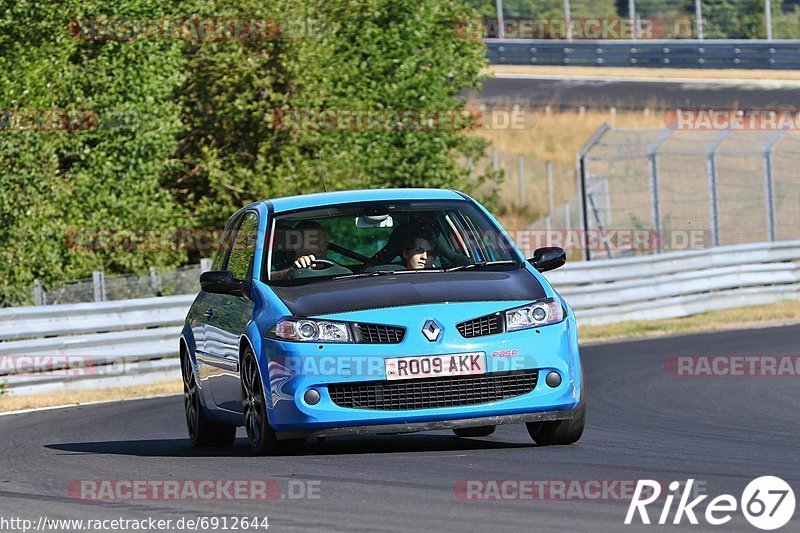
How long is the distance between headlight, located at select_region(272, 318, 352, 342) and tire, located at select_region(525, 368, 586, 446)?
1.29m

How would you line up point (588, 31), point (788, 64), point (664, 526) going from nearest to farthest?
point (664, 526) < point (788, 64) < point (588, 31)

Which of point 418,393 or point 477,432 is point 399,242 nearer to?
point 477,432

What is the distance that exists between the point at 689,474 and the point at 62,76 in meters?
19.3

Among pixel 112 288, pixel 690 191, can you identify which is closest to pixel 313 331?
pixel 112 288

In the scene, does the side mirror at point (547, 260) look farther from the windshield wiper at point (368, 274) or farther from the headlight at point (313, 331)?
the headlight at point (313, 331)

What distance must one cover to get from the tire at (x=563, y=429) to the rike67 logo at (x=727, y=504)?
72.9 inches

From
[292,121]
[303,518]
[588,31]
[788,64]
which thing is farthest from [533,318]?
[588,31]

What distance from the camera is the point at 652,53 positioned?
54.5m

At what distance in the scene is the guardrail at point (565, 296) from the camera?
18.2 metres

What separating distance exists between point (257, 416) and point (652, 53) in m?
47.0

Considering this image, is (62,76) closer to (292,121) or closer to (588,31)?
(292,121)

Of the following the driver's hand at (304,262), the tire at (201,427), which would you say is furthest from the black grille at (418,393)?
the tire at (201,427)

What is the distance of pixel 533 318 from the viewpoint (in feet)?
28.9

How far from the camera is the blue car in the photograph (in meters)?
8.59
